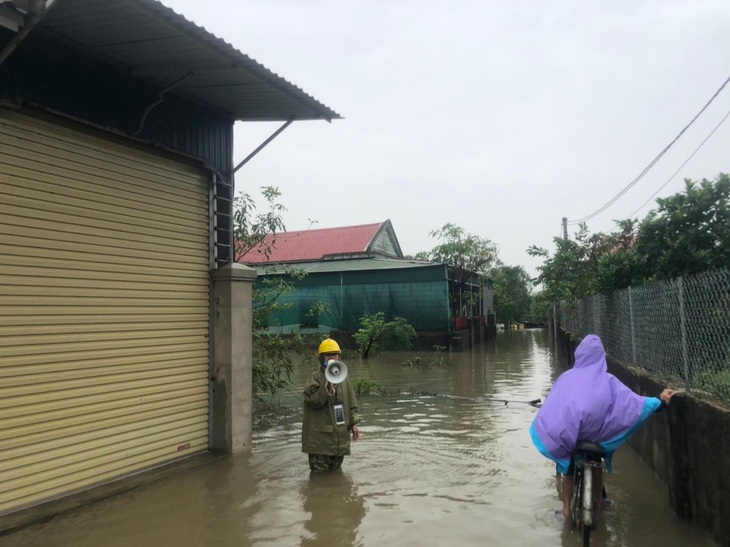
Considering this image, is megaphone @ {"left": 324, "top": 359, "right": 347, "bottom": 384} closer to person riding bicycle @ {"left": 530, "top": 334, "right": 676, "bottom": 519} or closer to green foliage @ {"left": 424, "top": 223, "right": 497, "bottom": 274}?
person riding bicycle @ {"left": 530, "top": 334, "right": 676, "bottom": 519}

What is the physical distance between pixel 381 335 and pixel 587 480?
18.7 metres

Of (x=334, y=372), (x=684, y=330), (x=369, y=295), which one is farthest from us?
(x=369, y=295)

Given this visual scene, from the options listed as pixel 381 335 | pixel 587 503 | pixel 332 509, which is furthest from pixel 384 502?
pixel 381 335

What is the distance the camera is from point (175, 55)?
621cm

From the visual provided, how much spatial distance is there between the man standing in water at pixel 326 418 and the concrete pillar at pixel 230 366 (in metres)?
1.32

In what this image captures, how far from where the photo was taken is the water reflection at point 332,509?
15.9 ft

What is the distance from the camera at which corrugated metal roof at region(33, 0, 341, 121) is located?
209 inches

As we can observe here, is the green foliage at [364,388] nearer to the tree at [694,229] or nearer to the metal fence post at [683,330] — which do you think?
the tree at [694,229]

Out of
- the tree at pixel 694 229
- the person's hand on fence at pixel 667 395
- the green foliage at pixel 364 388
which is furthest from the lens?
the green foliage at pixel 364 388

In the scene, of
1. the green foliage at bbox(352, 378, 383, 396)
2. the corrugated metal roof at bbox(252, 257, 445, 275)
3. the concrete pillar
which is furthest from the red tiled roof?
the concrete pillar

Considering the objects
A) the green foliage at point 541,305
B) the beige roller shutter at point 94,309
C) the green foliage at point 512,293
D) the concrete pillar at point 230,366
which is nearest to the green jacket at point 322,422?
the concrete pillar at point 230,366

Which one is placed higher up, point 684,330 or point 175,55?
point 175,55

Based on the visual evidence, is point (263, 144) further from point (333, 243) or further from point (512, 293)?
point (512, 293)

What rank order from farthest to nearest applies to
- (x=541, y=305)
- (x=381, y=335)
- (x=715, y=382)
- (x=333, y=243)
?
(x=333, y=243)
(x=541, y=305)
(x=381, y=335)
(x=715, y=382)
